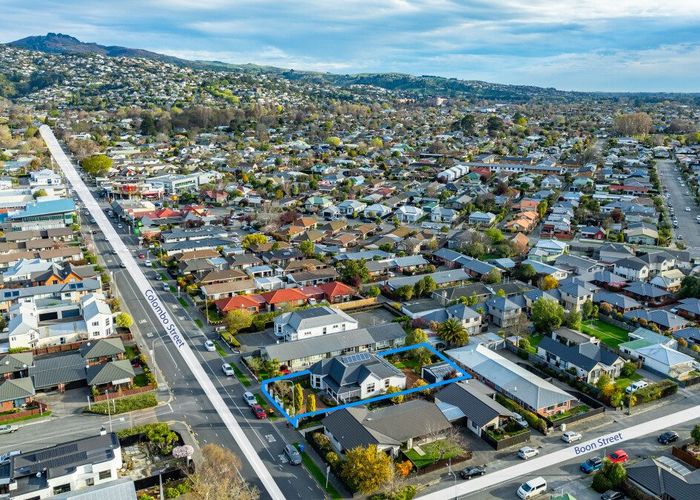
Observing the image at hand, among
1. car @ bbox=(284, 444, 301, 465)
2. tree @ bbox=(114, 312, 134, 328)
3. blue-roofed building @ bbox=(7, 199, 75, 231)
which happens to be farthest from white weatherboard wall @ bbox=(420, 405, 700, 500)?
blue-roofed building @ bbox=(7, 199, 75, 231)

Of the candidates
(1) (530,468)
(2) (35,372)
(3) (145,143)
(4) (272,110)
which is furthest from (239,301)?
(4) (272,110)

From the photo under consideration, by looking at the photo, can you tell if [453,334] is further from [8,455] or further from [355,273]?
[8,455]

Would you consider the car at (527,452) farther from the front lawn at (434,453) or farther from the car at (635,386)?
the car at (635,386)

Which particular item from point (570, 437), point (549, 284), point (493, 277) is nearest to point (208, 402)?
point (570, 437)

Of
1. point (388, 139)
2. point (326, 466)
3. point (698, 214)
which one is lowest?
point (326, 466)

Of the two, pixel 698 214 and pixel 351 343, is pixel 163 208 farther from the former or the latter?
pixel 698 214
